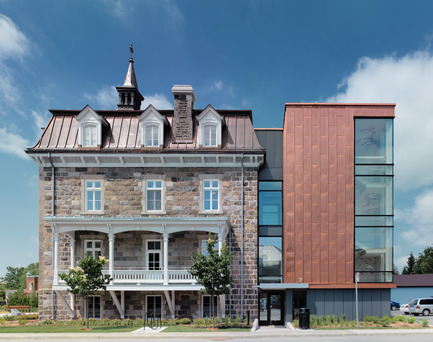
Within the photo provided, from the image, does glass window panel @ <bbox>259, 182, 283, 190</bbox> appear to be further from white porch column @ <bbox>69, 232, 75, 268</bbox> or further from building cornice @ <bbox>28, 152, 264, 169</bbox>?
white porch column @ <bbox>69, 232, 75, 268</bbox>

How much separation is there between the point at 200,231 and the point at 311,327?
8.44 meters

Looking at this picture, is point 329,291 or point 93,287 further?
point 329,291

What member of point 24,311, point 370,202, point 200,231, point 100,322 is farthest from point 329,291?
point 24,311

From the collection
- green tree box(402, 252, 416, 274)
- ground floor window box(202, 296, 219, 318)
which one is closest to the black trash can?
ground floor window box(202, 296, 219, 318)

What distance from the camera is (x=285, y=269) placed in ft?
87.0

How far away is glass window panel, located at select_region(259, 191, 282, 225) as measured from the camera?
1083 inches

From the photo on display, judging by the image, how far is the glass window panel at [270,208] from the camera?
90.2ft

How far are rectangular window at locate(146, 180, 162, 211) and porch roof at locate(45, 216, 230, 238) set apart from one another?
2027 millimetres

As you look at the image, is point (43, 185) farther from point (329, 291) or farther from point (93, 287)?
point (329, 291)

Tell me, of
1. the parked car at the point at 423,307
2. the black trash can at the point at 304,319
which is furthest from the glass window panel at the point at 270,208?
the parked car at the point at 423,307

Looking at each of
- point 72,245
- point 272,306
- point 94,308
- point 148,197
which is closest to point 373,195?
point 272,306

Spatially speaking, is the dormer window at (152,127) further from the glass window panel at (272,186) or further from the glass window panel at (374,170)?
the glass window panel at (374,170)

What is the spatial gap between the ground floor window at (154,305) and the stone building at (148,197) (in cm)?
6

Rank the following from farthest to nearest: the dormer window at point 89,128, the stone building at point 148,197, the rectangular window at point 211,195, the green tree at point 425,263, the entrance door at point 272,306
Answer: the green tree at point 425,263 < the entrance door at point 272,306 < the dormer window at point 89,128 < the rectangular window at point 211,195 < the stone building at point 148,197
